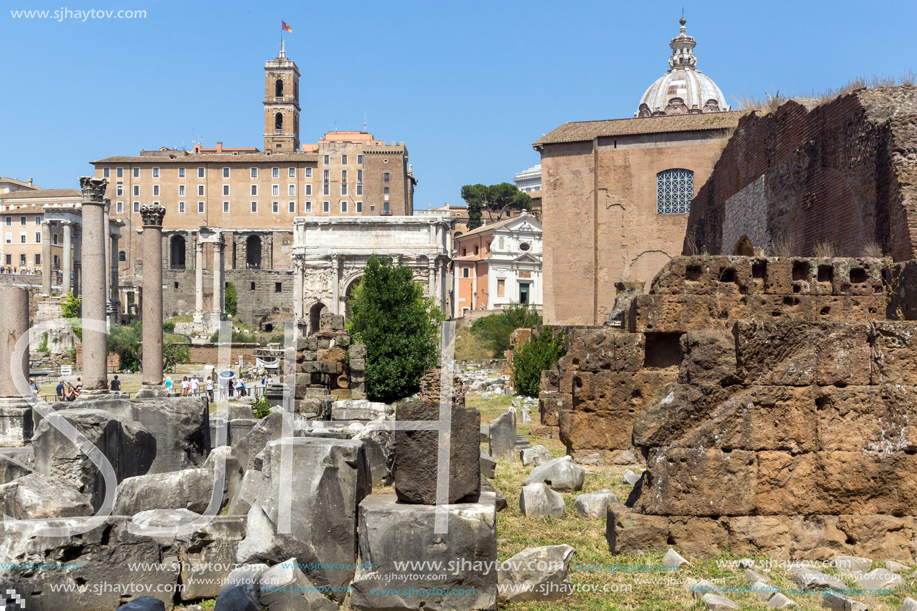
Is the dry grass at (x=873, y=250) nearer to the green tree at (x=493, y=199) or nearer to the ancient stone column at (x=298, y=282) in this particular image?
the ancient stone column at (x=298, y=282)

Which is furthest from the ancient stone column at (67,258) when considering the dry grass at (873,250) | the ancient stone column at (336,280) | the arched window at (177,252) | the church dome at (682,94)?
the dry grass at (873,250)

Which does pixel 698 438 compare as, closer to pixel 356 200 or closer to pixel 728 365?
pixel 728 365

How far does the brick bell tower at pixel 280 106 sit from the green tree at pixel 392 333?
210ft

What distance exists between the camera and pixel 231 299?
71.1 meters

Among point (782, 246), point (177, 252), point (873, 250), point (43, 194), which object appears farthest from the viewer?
point (43, 194)

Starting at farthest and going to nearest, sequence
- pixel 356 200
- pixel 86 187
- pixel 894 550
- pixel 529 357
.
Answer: pixel 356 200
pixel 529 357
pixel 86 187
pixel 894 550

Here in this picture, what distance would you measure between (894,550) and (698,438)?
1.48m

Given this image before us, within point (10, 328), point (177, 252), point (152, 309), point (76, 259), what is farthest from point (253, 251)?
Answer: point (10, 328)

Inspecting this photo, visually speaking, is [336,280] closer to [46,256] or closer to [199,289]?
[199,289]

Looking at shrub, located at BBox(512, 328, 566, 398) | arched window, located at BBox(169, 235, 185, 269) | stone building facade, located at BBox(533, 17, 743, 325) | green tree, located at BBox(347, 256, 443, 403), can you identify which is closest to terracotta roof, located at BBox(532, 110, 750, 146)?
stone building facade, located at BBox(533, 17, 743, 325)

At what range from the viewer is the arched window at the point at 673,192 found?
Result: 27.6 metres

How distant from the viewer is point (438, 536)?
15.1 ft

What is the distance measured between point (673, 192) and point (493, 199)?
54006 millimetres

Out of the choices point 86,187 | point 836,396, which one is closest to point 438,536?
point 836,396
